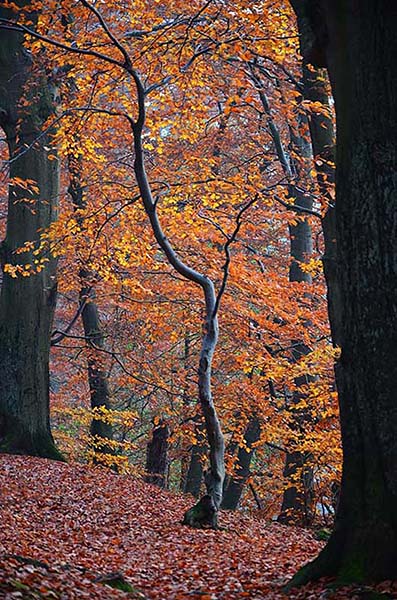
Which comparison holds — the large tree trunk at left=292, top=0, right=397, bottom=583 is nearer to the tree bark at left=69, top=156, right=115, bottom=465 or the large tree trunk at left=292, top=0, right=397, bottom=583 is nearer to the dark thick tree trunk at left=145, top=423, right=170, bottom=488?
the dark thick tree trunk at left=145, top=423, right=170, bottom=488

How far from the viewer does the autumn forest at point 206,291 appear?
505cm

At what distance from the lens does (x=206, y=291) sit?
9586mm

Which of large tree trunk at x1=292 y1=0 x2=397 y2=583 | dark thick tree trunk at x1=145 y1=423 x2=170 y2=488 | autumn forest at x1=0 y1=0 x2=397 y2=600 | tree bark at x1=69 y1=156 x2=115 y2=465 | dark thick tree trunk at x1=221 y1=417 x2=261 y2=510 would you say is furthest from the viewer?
dark thick tree trunk at x1=221 y1=417 x2=261 y2=510

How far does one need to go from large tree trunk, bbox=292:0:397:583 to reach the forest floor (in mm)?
373

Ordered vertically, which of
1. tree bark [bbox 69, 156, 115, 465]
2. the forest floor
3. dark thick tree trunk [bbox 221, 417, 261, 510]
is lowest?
the forest floor

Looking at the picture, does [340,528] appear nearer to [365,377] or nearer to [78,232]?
[365,377]

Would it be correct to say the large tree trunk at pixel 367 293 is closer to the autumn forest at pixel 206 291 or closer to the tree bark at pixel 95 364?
the autumn forest at pixel 206 291

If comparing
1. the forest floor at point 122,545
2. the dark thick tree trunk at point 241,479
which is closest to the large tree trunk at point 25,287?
the forest floor at point 122,545

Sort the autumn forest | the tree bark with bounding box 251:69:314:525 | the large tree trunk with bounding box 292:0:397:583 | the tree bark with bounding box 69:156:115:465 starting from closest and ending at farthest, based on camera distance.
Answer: the large tree trunk with bounding box 292:0:397:583, the autumn forest, the tree bark with bounding box 251:69:314:525, the tree bark with bounding box 69:156:115:465

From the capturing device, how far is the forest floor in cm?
512

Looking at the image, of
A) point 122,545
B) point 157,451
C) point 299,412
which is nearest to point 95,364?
point 157,451

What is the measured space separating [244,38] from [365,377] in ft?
19.2

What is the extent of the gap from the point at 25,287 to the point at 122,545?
241 inches

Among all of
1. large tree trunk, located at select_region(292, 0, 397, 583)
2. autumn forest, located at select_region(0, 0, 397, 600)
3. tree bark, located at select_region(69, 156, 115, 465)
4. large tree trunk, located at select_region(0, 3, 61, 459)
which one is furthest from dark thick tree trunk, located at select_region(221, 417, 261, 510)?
large tree trunk, located at select_region(292, 0, 397, 583)
